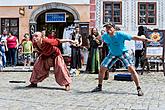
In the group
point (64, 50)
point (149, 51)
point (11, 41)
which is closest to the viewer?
point (149, 51)

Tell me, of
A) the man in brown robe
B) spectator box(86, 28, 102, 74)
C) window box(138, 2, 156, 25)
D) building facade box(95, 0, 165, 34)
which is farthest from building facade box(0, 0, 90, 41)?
the man in brown robe

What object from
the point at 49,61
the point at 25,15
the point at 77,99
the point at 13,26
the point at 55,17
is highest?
the point at 25,15

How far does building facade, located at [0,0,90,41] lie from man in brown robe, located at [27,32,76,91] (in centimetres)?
1344

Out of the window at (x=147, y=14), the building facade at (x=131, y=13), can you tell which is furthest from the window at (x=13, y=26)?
the window at (x=147, y=14)

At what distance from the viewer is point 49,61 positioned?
35.0 feet

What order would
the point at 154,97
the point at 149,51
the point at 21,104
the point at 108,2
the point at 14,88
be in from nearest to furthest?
the point at 21,104, the point at 154,97, the point at 14,88, the point at 149,51, the point at 108,2

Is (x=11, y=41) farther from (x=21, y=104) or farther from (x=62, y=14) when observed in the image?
(x=21, y=104)

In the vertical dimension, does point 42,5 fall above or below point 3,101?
above

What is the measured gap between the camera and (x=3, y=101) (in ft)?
27.1

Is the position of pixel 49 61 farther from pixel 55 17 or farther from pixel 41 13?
pixel 41 13

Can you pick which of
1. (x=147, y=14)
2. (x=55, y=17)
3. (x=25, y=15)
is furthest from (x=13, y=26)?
(x=147, y=14)

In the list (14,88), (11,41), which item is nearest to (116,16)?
(11,41)

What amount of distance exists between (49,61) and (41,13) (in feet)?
46.8

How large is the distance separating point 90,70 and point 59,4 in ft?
27.1
